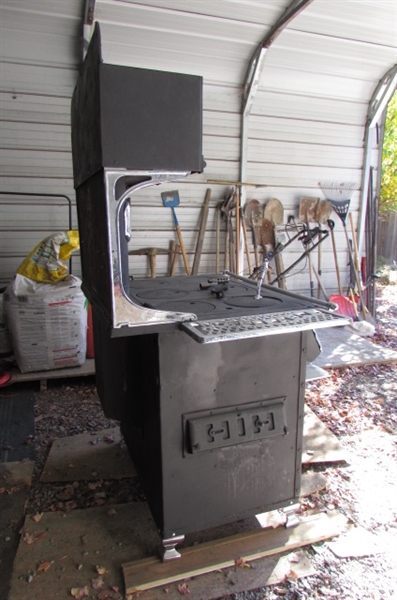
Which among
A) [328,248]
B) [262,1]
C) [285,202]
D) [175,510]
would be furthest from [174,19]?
[175,510]

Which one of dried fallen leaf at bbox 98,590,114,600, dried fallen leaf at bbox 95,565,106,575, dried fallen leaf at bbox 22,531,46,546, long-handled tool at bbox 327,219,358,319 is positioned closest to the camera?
dried fallen leaf at bbox 98,590,114,600

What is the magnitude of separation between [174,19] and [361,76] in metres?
2.46

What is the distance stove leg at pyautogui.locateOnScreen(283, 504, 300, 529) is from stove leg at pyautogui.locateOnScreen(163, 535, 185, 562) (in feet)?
1.71

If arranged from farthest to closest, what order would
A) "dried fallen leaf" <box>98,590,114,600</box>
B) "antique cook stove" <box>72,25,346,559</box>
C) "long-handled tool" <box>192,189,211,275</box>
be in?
"long-handled tool" <box>192,189,211,275</box>, "dried fallen leaf" <box>98,590,114,600</box>, "antique cook stove" <box>72,25,346,559</box>

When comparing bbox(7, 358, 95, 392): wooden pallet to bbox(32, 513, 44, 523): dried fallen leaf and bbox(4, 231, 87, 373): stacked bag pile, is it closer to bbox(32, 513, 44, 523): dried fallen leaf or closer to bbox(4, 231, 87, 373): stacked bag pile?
bbox(4, 231, 87, 373): stacked bag pile

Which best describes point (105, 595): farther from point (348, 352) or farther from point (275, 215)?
point (275, 215)

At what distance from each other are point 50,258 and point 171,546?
242 centimetres

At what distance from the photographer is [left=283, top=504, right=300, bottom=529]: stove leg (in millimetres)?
1885

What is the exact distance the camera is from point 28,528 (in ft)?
6.18

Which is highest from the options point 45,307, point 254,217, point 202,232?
point 254,217

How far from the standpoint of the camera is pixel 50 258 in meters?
3.33

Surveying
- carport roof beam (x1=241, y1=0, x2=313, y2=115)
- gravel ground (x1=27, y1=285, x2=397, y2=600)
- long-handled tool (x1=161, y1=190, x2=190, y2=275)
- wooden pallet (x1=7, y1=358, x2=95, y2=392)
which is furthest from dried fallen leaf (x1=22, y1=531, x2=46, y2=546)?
carport roof beam (x1=241, y1=0, x2=313, y2=115)

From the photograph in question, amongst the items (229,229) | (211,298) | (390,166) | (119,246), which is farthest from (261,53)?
(390,166)

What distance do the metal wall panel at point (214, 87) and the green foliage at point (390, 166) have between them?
4229mm
